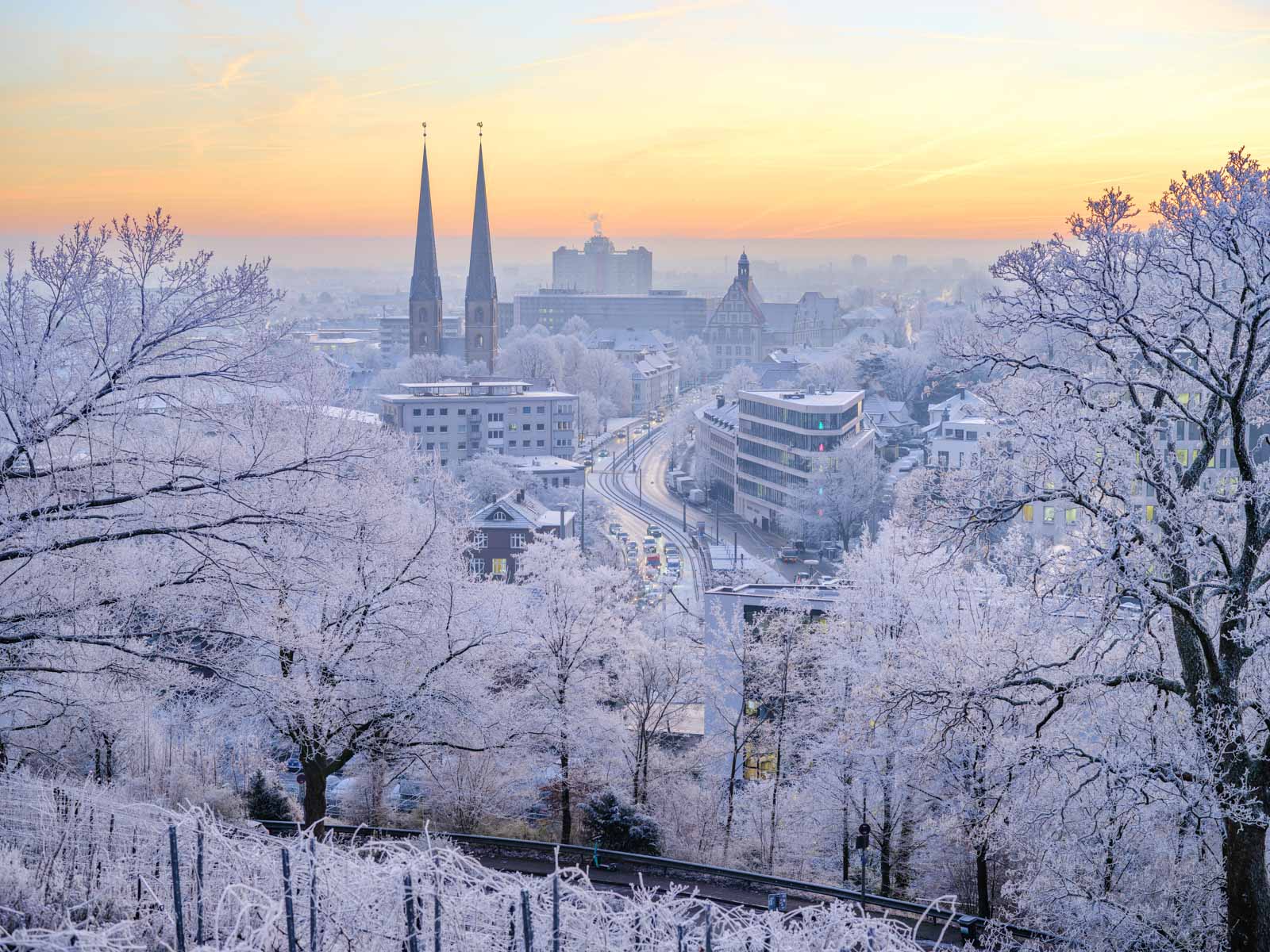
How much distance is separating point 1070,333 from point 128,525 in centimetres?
683

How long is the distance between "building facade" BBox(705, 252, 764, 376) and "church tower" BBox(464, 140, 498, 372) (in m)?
56.6

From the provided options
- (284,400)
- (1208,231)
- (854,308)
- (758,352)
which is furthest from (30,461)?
(854,308)

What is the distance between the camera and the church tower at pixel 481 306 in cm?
8956

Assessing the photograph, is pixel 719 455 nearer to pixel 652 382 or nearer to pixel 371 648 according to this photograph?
pixel 652 382

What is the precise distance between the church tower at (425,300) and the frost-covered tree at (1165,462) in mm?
82251

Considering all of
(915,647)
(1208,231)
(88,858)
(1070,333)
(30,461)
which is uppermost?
(1208,231)

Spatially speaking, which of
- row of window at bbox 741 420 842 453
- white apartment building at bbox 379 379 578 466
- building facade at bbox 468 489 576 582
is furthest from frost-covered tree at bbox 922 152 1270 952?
white apartment building at bbox 379 379 578 466

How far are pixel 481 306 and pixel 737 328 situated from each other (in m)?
61.5

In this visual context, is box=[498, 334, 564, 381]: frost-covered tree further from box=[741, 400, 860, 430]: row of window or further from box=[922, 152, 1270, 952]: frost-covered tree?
box=[922, 152, 1270, 952]: frost-covered tree

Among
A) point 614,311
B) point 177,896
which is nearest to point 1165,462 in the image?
point 177,896

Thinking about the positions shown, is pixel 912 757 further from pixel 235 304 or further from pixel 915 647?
pixel 235 304

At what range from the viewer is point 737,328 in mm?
146500

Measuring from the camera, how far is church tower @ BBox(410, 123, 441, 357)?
290 ft

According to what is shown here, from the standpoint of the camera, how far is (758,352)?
147375 mm
